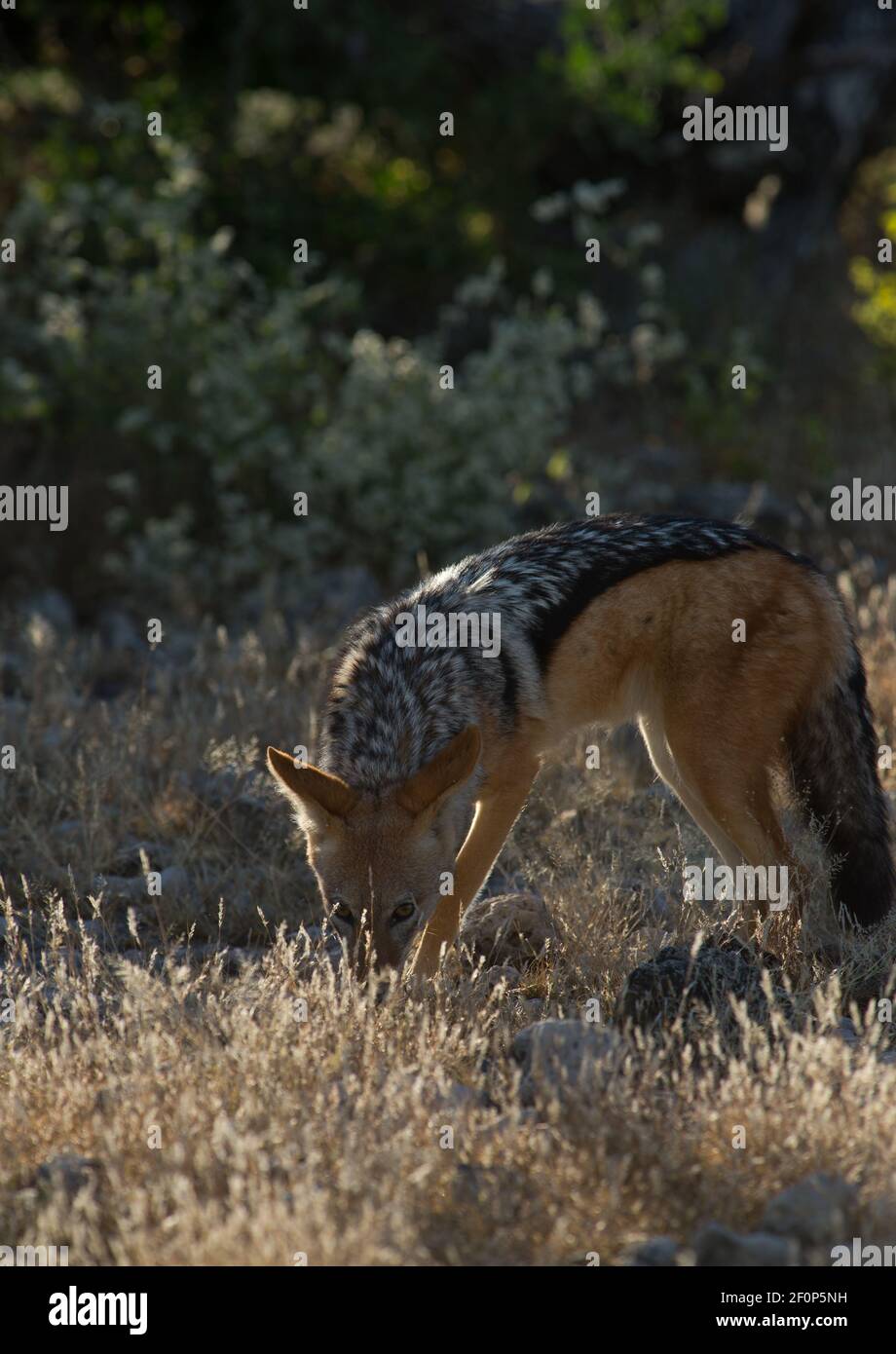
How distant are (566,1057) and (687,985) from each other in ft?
1.90

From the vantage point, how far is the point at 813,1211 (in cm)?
351

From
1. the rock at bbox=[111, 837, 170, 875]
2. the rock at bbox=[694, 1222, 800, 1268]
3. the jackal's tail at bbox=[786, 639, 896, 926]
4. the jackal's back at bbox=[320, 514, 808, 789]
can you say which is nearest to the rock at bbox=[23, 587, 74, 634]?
the rock at bbox=[111, 837, 170, 875]

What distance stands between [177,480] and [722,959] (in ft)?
22.2

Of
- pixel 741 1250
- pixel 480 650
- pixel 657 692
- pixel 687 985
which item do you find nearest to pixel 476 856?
pixel 480 650

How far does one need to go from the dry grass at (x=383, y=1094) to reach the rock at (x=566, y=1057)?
55mm

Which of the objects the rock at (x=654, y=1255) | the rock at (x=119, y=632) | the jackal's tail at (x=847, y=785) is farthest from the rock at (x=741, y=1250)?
the rock at (x=119, y=632)

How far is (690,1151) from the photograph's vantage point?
386 cm

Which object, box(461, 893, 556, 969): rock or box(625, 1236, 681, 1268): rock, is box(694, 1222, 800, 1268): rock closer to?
box(625, 1236, 681, 1268): rock

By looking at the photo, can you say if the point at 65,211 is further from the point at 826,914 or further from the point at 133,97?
the point at 826,914

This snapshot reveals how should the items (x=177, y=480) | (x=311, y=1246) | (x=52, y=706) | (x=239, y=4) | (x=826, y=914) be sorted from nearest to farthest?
1. (x=311, y=1246)
2. (x=826, y=914)
3. (x=52, y=706)
4. (x=177, y=480)
5. (x=239, y=4)

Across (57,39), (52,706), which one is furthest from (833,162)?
(52,706)

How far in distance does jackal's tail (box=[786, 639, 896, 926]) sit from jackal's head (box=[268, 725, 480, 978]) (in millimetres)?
1480

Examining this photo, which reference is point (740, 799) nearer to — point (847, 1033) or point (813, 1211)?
point (847, 1033)
